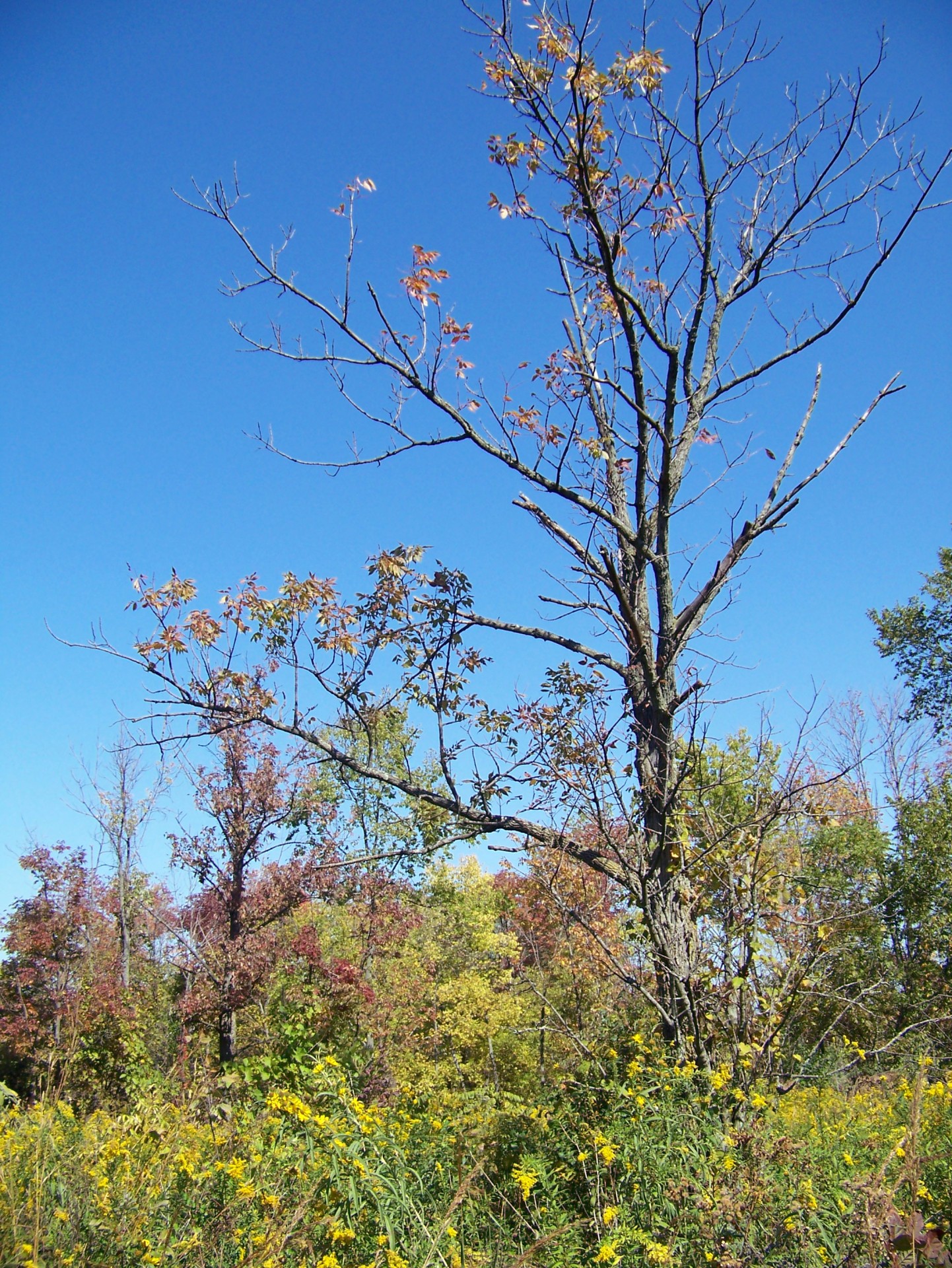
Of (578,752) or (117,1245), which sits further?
(578,752)

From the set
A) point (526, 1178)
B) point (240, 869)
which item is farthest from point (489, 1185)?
point (240, 869)

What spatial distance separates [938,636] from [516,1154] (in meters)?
21.9

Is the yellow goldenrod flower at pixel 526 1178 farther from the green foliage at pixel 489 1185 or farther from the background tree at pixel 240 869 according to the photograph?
the background tree at pixel 240 869

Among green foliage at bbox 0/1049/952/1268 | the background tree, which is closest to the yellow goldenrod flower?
green foliage at bbox 0/1049/952/1268

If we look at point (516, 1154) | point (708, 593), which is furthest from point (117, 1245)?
point (708, 593)

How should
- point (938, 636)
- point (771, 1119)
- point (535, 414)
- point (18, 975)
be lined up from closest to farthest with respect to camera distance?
point (771, 1119) → point (535, 414) → point (18, 975) → point (938, 636)

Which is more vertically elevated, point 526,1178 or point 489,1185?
point 526,1178

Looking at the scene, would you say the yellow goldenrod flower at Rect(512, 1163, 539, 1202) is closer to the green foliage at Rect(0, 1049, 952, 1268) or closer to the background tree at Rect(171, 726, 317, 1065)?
the green foliage at Rect(0, 1049, 952, 1268)

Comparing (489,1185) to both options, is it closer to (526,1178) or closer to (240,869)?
(526,1178)

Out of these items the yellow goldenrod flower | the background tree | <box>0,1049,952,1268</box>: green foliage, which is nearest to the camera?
<box>0,1049,952,1268</box>: green foliage

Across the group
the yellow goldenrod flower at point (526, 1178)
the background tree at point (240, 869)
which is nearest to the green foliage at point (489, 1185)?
the yellow goldenrod flower at point (526, 1178)

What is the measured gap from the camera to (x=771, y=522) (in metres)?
5.69

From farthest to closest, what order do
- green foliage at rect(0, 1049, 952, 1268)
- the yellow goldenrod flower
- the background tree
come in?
the background tree → the yellow goldenrod flower → green foliage at rect(0, 1049, 952, 1268)

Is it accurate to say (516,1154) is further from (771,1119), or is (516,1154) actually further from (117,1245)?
(117,1245)
